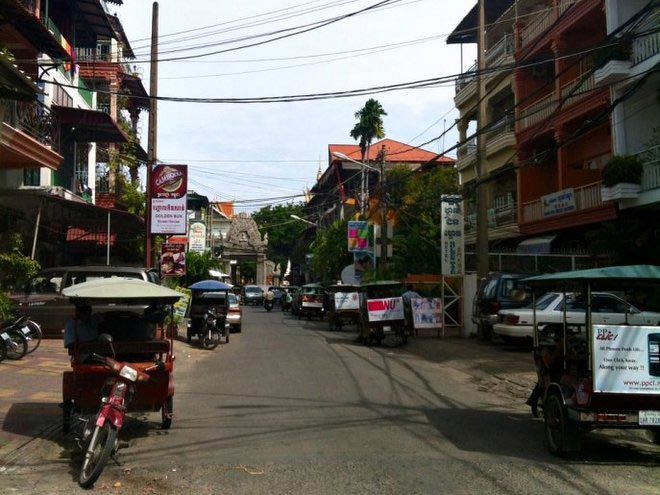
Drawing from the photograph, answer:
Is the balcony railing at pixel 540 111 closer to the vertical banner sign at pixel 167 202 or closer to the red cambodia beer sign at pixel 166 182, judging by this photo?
the red cambodia beer sign at pixel 166 182

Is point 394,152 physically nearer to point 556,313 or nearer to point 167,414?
point 556,313

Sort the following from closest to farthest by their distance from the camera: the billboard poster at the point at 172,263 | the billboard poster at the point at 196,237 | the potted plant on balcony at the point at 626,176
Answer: the potted plant on balcony at the point at 626,176
the billboard poster at the point at 172,263
the billboard poster at the point at 196,237

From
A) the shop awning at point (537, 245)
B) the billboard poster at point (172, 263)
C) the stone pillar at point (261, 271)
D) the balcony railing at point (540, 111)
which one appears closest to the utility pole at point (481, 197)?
the balcony railing at point (540, 111)

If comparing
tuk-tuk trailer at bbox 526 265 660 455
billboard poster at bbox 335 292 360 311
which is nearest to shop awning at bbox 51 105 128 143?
billboard poster at bbox 335 292 360 311

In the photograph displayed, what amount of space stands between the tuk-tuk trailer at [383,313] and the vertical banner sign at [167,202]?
20.2 ft

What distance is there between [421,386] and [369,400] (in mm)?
1916

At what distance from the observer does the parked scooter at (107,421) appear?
6.12 m

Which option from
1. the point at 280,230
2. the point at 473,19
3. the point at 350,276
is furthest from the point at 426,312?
the point at 280,230

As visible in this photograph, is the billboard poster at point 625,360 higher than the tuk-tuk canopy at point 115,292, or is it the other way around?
the tuk-tuk canopy at point 115,292

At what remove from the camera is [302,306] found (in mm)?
35406

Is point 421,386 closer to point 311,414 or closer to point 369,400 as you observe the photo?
point 369,400

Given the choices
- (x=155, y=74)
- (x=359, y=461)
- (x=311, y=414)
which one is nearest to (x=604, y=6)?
(x=155, y=74)

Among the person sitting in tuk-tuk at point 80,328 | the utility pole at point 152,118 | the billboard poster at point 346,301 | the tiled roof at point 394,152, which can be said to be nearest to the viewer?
the person sitting in tuk-tuk at point 80,328

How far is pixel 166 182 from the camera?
20.8 meters
